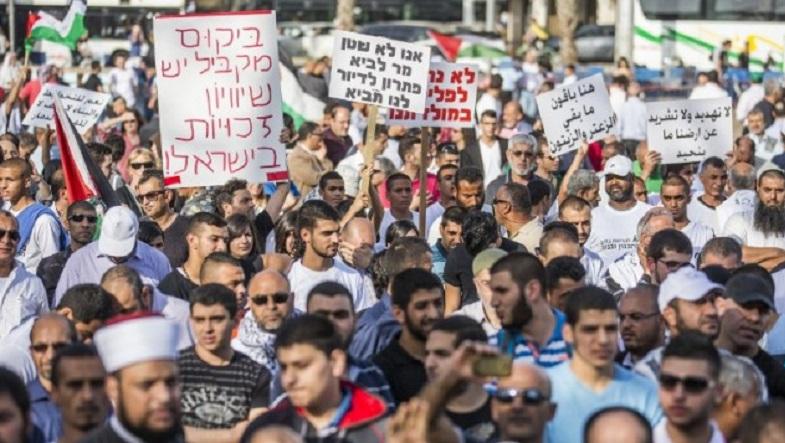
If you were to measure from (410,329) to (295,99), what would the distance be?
1692 centimetres

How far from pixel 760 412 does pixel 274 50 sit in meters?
7.22

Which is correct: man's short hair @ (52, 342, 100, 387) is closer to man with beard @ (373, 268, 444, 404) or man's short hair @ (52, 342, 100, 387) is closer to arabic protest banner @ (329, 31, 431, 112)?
man with beard @ (373, 268, 444, 404)

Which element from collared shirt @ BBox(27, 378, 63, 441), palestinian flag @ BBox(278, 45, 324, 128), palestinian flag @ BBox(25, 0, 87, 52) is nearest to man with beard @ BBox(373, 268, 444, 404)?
collared shirt @ BBox(27, 378, 63, 441)

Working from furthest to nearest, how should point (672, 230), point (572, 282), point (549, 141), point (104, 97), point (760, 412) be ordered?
point (104, 97) → point (549, 141) → point (672, 230) → point (572, 282) → point (760, 412)

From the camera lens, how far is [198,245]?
11.0 metres

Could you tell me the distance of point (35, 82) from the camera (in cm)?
2617

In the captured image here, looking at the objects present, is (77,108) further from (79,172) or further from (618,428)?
(618,428)

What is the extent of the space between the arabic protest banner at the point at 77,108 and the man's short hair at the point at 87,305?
362 inches

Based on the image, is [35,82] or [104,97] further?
[35,82]

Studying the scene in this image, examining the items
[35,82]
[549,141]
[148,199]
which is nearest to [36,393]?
[148,199]

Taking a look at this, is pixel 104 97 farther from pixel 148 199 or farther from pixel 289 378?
pixel 289 378

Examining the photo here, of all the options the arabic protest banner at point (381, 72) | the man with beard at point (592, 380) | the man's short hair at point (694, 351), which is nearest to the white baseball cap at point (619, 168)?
the arabic protest banner at point (381, 72)

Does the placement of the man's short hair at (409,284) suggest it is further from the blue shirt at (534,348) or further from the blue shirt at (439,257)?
the blue shirt at (439,257)

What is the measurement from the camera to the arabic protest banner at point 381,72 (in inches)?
597
